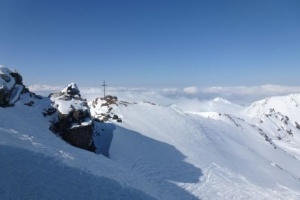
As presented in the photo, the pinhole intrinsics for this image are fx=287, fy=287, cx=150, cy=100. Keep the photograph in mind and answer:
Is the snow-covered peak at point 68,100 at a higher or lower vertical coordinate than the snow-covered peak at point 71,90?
lower

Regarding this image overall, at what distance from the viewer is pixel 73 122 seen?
42.0 m

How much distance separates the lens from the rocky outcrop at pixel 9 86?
38.1 meters

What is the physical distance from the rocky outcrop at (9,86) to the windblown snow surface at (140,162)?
43.4 inches

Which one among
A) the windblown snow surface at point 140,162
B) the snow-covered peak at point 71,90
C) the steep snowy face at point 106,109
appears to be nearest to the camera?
the windblown snow surface at point 140,162

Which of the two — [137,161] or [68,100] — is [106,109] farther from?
[137,161]

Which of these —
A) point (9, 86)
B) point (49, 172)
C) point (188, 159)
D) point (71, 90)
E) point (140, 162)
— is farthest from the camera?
point (188, 159)

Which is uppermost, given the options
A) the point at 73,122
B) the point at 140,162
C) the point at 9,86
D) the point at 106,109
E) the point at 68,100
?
the point at 9,86

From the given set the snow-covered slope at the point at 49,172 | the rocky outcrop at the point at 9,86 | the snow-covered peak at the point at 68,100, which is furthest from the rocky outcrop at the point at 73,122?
the snow-covered slope at the point at 49,172

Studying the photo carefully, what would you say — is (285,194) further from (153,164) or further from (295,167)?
(295,167)

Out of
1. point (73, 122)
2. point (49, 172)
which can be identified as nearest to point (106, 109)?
point (73, 122)

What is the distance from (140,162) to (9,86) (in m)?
21.6

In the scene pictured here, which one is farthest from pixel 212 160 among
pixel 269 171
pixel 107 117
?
pixel 107 117

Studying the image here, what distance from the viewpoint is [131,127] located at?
56750 mm

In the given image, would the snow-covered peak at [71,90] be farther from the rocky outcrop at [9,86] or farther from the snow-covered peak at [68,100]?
the rocky outcrop at [9,86]
